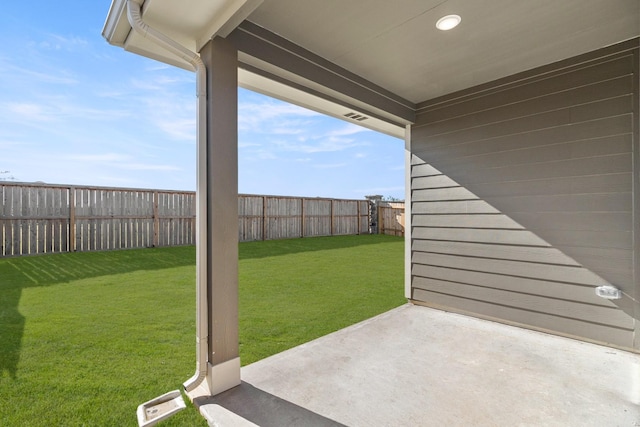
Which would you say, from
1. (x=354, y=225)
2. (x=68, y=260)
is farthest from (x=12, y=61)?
(x=354, y=225)

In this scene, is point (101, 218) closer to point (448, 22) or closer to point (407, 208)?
point (407, 208)

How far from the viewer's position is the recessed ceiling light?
1799mm

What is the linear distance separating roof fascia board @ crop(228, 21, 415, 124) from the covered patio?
1 cm

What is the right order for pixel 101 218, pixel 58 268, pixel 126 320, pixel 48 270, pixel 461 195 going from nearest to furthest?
1. pixel 126 320
2. pixel 461 195
3. pixel 48 270
4. pixel 58 268
5. pixel 101 218

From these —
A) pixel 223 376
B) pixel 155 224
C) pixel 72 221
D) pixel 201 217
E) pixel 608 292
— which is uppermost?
pixel 201 217

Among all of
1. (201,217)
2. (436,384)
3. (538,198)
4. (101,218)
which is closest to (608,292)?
(538,198)

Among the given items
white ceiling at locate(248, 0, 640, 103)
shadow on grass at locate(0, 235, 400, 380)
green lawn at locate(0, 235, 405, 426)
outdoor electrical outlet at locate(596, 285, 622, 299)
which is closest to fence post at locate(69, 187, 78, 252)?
shadow on grass at locate(0, 235, 400, 380)

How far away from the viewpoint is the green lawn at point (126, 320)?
1519mm

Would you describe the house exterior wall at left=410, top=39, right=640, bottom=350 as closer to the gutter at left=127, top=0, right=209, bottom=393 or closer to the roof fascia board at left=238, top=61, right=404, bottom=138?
the roof fascia board at left=238, top=61, right=404, bottom=138

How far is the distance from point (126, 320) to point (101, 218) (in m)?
5.37

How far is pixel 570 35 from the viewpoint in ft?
6.64

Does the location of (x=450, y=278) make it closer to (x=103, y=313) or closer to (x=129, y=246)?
(x=103, y=313)

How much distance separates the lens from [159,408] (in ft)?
4.71

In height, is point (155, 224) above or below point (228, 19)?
below
